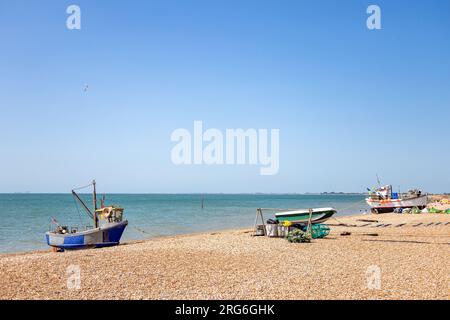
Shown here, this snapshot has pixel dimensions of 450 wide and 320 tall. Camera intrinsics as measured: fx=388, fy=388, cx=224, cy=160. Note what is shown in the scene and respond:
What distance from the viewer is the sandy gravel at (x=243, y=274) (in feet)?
39.8

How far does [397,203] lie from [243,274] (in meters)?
61.7

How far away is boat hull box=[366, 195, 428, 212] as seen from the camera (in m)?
67.9

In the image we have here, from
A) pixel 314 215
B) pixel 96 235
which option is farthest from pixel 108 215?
pixel 314 215

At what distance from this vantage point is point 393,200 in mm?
68938

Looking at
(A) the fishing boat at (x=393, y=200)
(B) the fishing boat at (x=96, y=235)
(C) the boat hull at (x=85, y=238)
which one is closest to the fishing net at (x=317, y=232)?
(B) the fishing boat at (x=96, y=235)

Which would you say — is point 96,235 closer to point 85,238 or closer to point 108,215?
point 85,238

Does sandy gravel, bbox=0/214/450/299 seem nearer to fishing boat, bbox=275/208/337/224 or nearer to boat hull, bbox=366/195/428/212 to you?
fishing boat, bbox=275/208/337/224

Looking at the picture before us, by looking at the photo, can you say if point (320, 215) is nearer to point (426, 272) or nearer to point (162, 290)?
point (426, 272)

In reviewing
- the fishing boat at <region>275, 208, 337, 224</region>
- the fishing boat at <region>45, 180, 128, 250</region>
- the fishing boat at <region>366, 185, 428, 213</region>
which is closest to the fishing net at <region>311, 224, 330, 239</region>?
the fishing boat at <region>275, 208, 337, 224</region>

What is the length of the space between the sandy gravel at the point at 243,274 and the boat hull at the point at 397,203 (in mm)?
49735

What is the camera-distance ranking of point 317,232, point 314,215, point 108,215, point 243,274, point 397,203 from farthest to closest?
point 397,203, point 314,215, point 108,215, point 317,232, point 243,274
